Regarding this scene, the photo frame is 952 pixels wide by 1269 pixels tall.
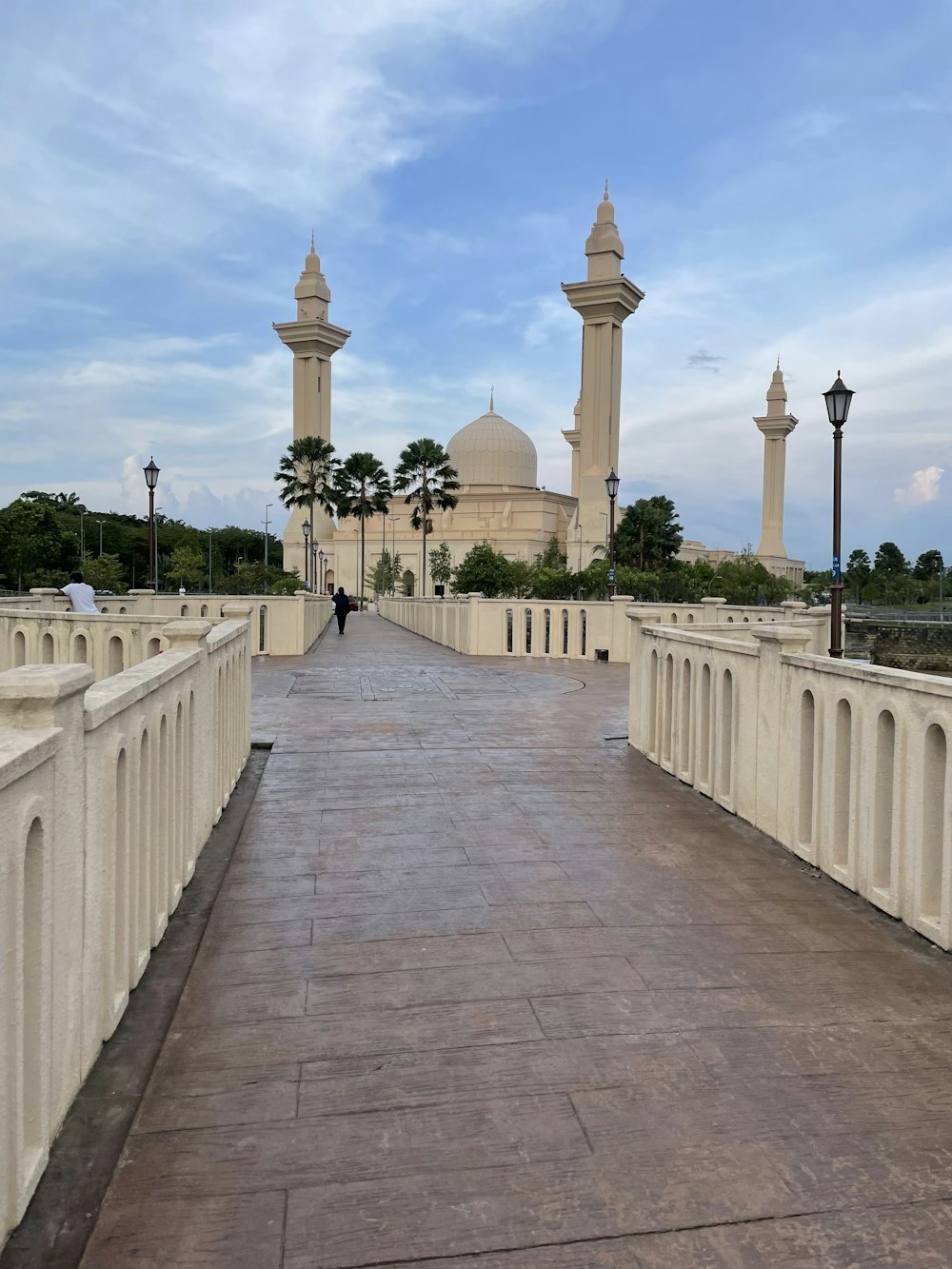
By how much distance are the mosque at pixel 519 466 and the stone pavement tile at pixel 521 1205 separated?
249ft

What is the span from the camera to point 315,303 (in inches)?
3794

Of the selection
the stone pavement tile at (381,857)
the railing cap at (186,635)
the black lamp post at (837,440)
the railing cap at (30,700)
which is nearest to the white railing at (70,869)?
the railing cap at (30,700)

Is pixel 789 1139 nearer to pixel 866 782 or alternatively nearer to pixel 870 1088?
pixel 870 1088

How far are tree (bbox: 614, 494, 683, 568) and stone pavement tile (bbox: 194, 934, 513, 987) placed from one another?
187 feet

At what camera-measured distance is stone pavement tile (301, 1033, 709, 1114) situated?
300 cm

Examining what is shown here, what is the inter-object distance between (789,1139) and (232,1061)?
1716 mm

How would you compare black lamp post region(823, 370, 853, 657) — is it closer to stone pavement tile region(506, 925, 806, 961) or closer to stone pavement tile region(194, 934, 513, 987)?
stone pavement tile region(506, 925, 806, 961)

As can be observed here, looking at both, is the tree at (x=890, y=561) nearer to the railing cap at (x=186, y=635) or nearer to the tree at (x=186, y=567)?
the tree at (x=186, y=567)

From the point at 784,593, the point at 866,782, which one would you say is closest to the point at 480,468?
the point at 784,593

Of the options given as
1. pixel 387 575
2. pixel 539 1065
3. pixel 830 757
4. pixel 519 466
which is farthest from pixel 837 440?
pixel 519 466

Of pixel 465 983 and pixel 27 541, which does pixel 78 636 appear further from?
pixel 27 541

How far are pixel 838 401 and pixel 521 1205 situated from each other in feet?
37.4

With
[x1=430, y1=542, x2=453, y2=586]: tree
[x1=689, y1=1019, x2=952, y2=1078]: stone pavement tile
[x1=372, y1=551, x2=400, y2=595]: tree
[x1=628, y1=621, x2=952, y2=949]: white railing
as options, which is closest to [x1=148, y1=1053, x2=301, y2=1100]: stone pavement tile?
[x1=689, y1=1019, x2=952, y2=1078]: stone pavement tile

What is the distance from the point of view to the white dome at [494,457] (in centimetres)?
10181
